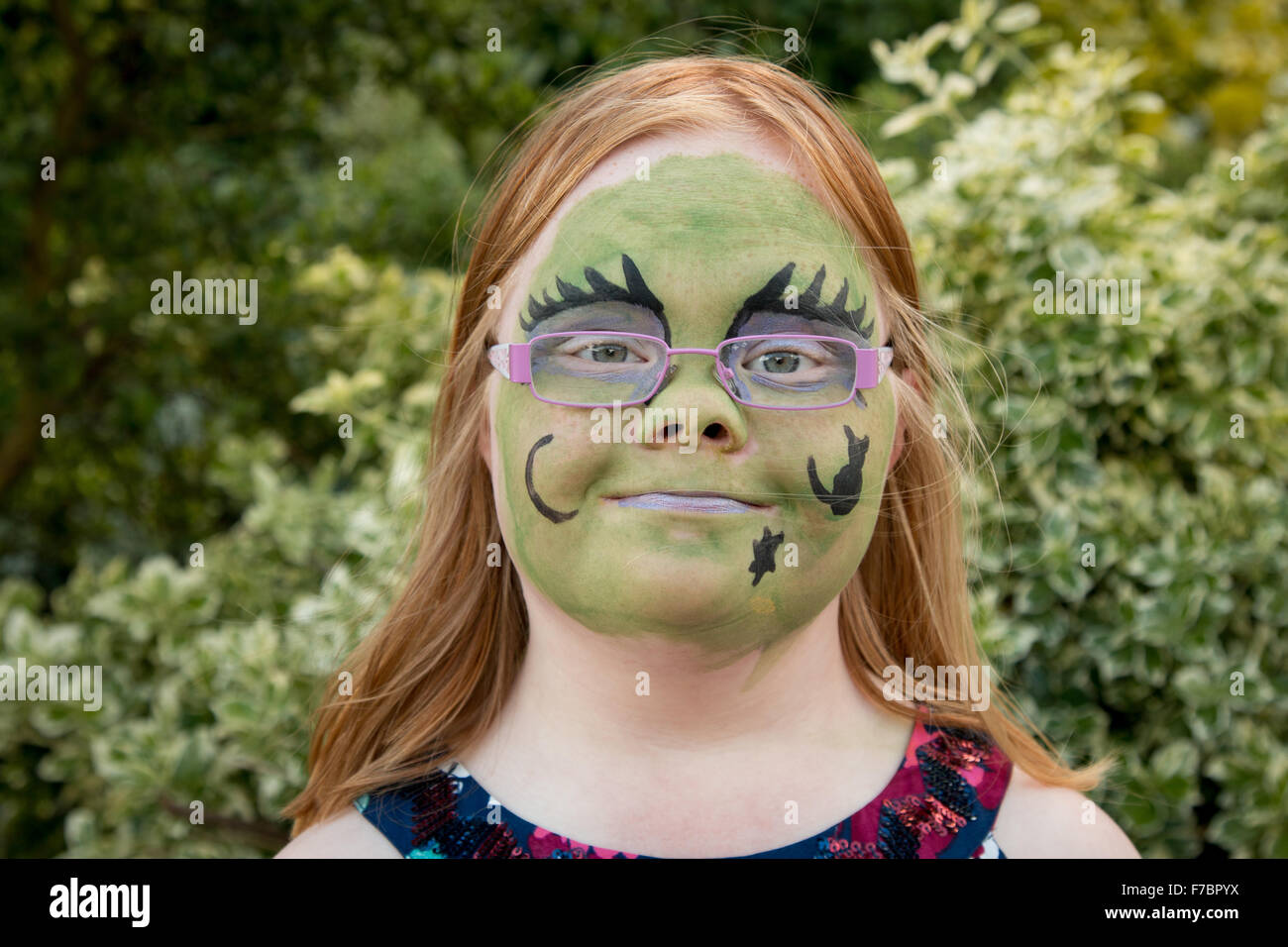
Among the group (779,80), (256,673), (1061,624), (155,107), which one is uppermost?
(779,80)

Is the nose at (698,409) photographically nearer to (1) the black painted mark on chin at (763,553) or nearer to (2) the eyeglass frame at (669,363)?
(2) the eyeglass frame at (669,363)

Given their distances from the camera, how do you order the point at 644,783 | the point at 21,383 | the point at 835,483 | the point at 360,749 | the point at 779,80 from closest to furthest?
the point at 835,483, the point at 644,783, the point at 779,80, the point at 360,749, the point at 21,383

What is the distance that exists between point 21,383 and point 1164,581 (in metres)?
3.37

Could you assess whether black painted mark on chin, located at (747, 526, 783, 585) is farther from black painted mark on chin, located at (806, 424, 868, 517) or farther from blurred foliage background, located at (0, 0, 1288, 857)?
blurred foliage background, located at (0, 0, 1288, 857)

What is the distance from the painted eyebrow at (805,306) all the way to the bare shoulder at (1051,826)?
0.75m

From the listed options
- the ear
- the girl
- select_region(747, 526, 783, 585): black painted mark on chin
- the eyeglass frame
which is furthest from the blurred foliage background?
select_region(747, 526, 783, 585): black painted mark on chin

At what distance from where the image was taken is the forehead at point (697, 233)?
1.50 meters

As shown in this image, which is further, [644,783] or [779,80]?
[779,80]

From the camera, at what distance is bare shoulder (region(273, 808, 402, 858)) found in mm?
1664

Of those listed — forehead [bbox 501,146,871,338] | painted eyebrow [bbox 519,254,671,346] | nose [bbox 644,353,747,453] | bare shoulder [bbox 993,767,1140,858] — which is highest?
forehead [bbox 501,146,871,338]

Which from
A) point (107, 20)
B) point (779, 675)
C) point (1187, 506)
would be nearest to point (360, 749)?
point (779, 675)

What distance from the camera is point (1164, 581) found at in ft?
8.11

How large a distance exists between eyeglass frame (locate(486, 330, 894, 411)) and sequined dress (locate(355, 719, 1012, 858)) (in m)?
0.59
